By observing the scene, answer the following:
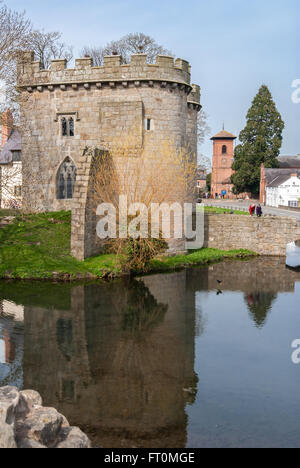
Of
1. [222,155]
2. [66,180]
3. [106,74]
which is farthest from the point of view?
[222,155]

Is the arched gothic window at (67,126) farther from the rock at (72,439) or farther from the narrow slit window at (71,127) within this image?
the rock at (72,439)

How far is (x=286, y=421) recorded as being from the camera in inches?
310

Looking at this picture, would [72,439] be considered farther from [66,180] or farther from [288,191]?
[288,191]

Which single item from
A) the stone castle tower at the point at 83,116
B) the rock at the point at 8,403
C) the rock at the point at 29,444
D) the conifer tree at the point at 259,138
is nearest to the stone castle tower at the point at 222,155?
the conifer tree at the point at 259,138

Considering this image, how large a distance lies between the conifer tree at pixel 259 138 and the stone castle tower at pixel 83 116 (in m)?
32.4

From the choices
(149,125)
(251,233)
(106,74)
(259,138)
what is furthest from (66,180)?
(259,138)

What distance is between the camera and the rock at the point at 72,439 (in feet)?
20.6

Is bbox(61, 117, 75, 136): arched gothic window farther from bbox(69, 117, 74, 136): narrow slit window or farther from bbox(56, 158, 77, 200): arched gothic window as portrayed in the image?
bbox(56, 158, 77, 200): arched gothic window

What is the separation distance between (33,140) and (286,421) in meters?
19.6

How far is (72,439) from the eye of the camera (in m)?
6.40

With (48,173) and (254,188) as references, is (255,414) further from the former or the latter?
(254,188)

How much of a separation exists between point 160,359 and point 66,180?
1480 centimetres

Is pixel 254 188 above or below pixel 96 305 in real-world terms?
above
